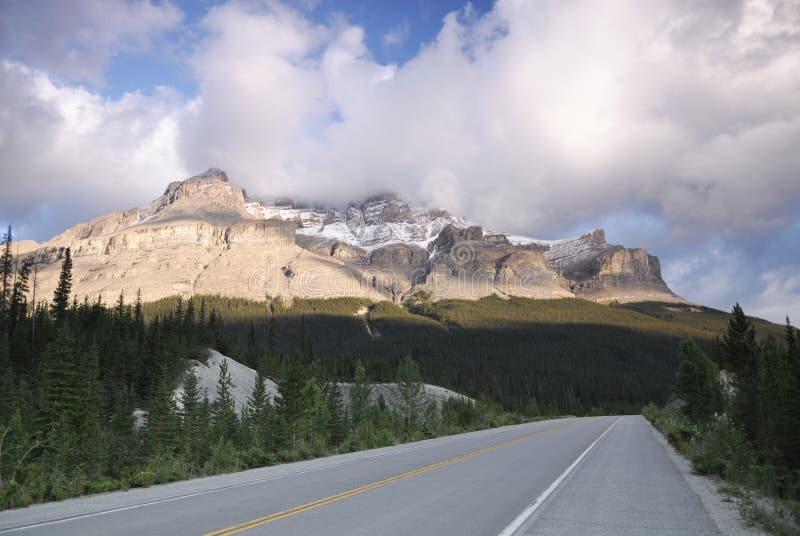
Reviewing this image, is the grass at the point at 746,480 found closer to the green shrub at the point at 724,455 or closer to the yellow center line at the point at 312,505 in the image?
the green shrub at the point at 724,455

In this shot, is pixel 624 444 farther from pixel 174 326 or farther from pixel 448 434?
pixel 174 326

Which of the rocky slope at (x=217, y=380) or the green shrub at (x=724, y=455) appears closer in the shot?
the green shrub at (x=724, y=455)

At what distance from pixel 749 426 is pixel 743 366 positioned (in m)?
6.90

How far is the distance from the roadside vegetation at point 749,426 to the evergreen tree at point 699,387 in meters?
0.08

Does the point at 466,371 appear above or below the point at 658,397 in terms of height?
above

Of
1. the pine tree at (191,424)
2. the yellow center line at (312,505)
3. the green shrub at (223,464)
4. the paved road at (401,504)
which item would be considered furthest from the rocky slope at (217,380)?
the paved road at (401,504)

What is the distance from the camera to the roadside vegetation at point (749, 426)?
11163 millimetres

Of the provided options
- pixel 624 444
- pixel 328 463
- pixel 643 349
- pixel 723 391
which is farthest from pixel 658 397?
pixel 328 463

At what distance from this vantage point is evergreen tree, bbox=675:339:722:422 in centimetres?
4813

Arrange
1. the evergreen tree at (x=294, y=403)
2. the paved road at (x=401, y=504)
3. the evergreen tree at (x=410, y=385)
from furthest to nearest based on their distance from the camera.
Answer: the evergreen tree at (x=410, y=385), the evergreen tree at (x=294, y=403), the paved road at (x=401, y=504)

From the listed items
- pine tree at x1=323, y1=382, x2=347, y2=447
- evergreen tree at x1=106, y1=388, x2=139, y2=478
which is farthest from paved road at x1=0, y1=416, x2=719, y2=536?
pine tree at x1=323, y1=382, x2=347, y2=447

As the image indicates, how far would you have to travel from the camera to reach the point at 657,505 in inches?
378

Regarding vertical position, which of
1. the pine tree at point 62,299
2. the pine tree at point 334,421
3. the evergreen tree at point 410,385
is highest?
the pine tree at point 62,299

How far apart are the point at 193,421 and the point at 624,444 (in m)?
46.4
